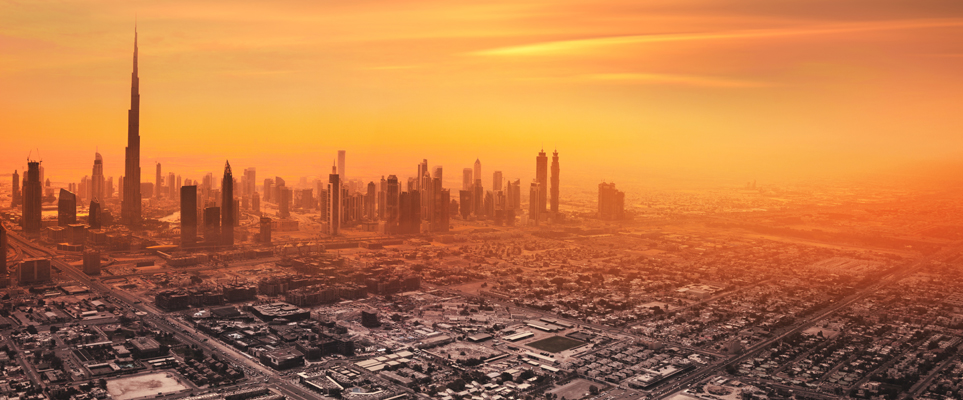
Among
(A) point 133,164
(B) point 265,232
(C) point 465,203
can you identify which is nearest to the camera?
(B) point 265,232

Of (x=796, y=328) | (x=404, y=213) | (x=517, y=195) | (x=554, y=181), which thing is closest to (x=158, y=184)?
(x=404, y=213)

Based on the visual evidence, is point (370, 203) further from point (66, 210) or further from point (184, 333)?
point (184, 333)

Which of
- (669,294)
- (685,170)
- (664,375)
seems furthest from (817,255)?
(664,375)

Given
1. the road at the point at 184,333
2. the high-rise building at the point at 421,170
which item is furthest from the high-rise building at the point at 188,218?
the high-rise building at the point at 421,170

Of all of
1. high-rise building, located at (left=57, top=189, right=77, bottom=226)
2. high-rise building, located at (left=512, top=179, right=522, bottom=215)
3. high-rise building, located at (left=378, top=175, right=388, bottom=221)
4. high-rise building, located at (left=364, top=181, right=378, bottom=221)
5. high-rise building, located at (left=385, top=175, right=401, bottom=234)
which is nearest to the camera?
high-rise building, located at (left=57, top=189, right=77, bottom=226)

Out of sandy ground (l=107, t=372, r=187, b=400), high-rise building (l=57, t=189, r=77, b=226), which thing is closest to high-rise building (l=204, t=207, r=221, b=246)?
high-rise building (l=57, t=189, r=77, b=226)

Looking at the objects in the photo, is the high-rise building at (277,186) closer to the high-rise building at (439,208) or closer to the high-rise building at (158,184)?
the high-rise building at (158,184)

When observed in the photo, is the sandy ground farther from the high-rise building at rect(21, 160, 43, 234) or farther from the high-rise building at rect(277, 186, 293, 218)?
the high-rise building at rect(277, 186, 293, 218)
